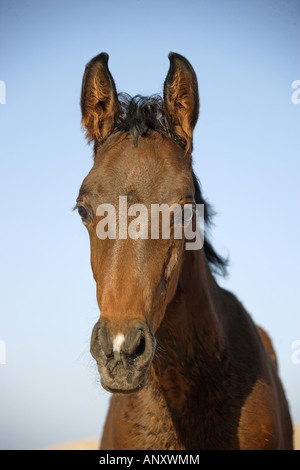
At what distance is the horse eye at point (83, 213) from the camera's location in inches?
149

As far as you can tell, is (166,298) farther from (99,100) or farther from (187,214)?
(99,100)

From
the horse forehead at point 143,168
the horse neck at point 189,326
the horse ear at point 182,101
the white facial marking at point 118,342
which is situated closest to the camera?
the white facial marking at point 118,342

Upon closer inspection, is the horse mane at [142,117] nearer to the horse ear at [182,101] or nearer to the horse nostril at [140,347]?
the horse ear at [182,101]

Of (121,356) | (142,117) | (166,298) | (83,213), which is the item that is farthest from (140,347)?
(142,117)

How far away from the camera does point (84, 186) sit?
12.4ft

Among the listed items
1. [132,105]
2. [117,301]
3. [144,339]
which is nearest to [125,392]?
[144,339]

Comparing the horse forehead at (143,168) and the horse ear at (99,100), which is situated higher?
the horse ear at (99,100)

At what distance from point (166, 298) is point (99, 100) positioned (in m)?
1.90

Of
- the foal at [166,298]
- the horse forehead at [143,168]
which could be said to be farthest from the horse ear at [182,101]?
the horse forehead at [143,168]

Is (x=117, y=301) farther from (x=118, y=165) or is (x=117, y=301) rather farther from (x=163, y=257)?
(x=118, y=165)

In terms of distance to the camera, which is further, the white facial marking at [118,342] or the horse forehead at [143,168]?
the horse forehead at [143,168]

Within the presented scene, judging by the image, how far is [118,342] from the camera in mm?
2939

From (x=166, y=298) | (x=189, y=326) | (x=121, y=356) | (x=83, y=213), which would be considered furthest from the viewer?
(x=189, y=326)

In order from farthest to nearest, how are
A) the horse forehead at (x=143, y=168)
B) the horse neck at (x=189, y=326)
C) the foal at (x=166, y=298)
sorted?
the horse neck at (x=189, y=326) < the horse forehead at (x=143, y=168) < the foal at (x=166, y=298)
